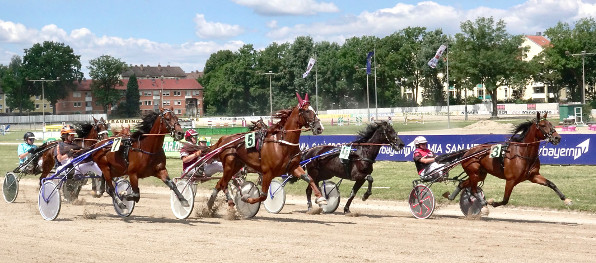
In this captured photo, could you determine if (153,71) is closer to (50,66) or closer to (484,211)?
(50,66)

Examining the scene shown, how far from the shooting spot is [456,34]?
8269 centimetres

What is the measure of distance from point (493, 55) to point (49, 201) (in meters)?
70.2

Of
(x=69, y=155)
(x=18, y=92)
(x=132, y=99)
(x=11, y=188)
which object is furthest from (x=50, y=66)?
(x=69, y=155)

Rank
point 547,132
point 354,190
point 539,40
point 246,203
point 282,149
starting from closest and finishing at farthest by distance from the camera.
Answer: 1. point 547,132
2. point 282,149
3. point 246,203
4. point 354,190
5. point 539,40

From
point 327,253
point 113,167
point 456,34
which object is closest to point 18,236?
point 113,167

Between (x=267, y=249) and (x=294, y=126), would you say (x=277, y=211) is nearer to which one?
(x=294, y=126)

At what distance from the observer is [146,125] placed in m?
14.7

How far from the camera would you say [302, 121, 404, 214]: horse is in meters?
15.3

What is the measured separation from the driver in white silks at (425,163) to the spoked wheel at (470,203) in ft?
1.93

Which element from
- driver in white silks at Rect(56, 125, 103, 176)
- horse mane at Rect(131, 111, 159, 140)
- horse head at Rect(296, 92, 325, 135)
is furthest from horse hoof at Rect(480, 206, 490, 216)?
driver in white silks at Rect(56, 125, 103, 176)

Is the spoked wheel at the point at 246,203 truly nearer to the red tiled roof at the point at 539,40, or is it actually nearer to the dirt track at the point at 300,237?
the dirt track at the point at 300,237

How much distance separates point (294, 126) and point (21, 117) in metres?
92.4

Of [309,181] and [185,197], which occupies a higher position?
[309,181]

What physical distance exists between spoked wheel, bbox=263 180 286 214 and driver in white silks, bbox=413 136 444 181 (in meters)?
2.85
